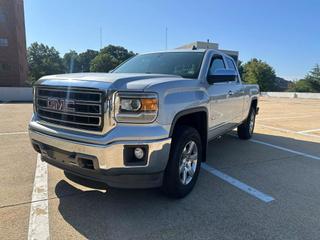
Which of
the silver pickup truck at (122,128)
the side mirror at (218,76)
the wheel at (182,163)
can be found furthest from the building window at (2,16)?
the wheel at (182,163)

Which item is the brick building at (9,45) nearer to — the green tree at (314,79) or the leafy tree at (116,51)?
the leafy tree at (116,51)

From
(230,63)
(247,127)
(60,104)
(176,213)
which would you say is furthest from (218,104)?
(247,127)

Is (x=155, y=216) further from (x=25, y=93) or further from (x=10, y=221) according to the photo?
(x=25, y=93)

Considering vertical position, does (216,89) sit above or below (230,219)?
above

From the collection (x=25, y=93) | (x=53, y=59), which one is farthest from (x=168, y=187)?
(x=53, y=59)

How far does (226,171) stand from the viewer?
5039 mm

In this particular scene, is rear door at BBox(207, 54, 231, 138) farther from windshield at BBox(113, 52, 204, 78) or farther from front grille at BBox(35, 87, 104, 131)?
front grille at BBox(35, 87, 104, 131)

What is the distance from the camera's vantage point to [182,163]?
12.5 feet

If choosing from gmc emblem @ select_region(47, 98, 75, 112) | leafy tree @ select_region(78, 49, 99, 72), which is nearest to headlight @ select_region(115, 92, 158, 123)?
gmc emblem @ select_region(47, 98, 75, 112)

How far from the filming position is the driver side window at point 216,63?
15.8ft

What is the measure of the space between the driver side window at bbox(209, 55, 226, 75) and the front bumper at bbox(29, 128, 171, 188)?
2.00m

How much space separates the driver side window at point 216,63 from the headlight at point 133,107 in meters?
1.85

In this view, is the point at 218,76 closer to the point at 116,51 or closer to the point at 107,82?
the point at 107,82

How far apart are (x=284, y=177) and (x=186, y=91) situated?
239 cm
